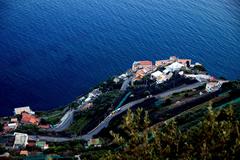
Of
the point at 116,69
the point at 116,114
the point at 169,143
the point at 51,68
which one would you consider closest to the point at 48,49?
the point at 51,68

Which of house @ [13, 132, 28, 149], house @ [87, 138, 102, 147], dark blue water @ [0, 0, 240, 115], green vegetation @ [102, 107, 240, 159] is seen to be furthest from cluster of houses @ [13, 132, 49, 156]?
green vegetation @ [102, 107, 240, 159]

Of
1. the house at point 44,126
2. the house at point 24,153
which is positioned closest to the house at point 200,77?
the house at point 44,126

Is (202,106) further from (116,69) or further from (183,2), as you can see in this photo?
(183,2)

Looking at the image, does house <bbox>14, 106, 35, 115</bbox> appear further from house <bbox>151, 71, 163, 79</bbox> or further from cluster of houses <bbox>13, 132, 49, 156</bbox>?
house <bbox>151, 71, 163, 79</bbox>

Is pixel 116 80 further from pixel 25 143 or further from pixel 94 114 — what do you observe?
pixel 25 143

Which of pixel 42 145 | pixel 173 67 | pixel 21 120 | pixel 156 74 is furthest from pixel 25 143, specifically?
pixel 173 67
